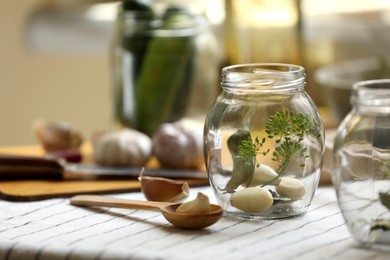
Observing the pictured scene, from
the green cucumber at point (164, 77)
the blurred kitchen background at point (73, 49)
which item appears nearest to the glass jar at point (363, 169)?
the green cucumber at point (164, 77)

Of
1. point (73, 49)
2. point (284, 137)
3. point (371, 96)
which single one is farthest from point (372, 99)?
point (73, 49)

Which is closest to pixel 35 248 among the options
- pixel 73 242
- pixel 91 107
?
pixel 73 242

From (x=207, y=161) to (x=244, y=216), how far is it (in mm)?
77

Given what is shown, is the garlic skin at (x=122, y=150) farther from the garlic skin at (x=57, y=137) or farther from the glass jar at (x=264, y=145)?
the glass jar at (x=264, y=145)

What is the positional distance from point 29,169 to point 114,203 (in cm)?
28

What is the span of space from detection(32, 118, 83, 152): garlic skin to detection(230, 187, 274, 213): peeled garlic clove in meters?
0.53

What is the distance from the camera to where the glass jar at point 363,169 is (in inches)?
35.7

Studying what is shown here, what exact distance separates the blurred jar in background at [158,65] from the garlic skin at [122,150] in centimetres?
14

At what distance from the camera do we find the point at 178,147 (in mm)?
1386

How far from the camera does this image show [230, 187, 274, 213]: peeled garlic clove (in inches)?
40.8

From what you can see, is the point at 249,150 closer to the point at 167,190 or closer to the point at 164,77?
the point at 167,190

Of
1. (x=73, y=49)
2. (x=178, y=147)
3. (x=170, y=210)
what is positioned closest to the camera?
(x=170, y=210)

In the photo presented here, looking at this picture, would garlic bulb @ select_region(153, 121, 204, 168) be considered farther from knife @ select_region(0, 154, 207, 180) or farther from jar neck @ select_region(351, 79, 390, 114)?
jar neck @ select_region(351, 79, 390, 114)

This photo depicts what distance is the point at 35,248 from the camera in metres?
0.93
